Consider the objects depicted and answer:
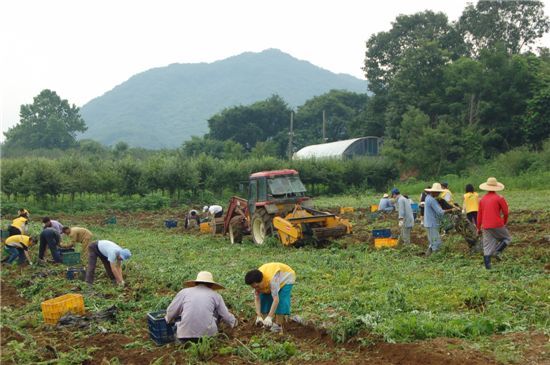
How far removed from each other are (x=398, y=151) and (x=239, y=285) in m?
36.2

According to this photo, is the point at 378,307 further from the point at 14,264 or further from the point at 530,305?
the point at 14,264

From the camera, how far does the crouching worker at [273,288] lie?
7262mm

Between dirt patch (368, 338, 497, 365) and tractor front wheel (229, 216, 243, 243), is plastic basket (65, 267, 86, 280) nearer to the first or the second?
tractor front wheel (229, 216, 243, 243)

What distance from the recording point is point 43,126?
79.6 meters

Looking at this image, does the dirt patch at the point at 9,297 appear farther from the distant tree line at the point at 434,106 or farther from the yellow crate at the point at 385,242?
the distant tree line at the point at 434,106

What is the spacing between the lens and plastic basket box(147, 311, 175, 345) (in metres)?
7.15

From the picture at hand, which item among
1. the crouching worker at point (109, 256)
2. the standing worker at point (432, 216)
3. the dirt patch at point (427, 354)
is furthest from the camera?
the standing worker at point (432, 216)

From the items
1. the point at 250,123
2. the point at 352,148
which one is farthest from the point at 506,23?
the point at 250,123

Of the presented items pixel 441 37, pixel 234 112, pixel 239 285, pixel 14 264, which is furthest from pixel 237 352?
pixel 234 112

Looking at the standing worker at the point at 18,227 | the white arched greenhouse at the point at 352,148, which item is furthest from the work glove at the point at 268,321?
the white arched greenhouse at the point at 352,148

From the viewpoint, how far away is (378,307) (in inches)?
306

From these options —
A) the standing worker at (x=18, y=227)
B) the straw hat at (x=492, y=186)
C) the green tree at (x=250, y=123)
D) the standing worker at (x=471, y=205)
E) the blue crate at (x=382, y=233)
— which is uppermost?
the green tree at (x=250, y=123)

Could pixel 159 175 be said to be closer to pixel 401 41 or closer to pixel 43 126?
pixel 401 41

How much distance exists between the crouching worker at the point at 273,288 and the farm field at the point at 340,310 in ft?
0.70
